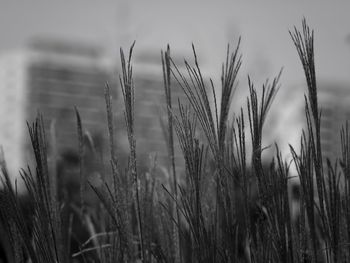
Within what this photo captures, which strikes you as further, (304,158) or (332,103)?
(332,103)

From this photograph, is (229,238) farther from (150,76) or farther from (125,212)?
(150,76)

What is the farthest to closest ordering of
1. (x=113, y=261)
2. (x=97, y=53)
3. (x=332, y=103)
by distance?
(x=97, y=53) < (x=332, y=103) < (x=113, y=261)

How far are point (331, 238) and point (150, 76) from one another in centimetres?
6265

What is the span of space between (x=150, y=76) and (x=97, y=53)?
18.2 ft

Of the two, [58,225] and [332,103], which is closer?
[58,225]

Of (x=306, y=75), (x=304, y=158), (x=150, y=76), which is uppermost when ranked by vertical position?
(x=150, y=76)

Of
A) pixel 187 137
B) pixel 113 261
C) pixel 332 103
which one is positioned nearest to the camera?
pixel 187 137

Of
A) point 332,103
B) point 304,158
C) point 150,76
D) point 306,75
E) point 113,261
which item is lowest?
point 113,261

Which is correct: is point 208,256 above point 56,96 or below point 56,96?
below

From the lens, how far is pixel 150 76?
6328 centimetres

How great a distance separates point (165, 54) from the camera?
0.98 m

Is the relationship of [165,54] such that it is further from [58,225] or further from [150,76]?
[150,76]

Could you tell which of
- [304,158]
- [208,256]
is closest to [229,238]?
[208,256]

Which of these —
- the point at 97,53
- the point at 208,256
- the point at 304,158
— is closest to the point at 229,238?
the point at 208,256
